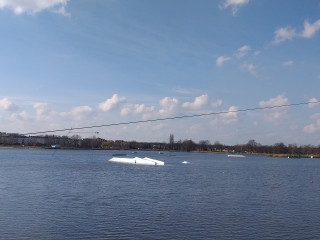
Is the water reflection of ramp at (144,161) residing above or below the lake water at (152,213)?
above

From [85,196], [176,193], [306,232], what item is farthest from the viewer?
[176,193]

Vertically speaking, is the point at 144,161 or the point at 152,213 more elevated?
the point at 144,161

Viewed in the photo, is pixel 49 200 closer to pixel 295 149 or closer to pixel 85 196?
pixel 85 196

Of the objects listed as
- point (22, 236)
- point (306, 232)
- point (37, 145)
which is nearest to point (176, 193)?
point (306, 232)

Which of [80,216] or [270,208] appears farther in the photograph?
[270,208]

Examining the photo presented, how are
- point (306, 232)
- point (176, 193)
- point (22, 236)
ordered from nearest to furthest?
point (22, 236) < point (306, 232) < point (176, 193)

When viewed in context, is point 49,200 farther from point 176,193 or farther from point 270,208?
point 270,208

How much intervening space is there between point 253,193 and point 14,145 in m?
192

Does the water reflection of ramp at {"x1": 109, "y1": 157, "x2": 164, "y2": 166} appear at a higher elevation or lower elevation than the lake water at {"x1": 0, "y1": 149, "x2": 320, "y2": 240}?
higher

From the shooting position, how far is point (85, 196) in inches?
939

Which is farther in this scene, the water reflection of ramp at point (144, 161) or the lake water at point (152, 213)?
the water reflection of ramp at point (144, 161)

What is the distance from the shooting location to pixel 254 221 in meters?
17.5

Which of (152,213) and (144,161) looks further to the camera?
(144,161)

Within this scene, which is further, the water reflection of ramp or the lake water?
the water reflection of ramp
